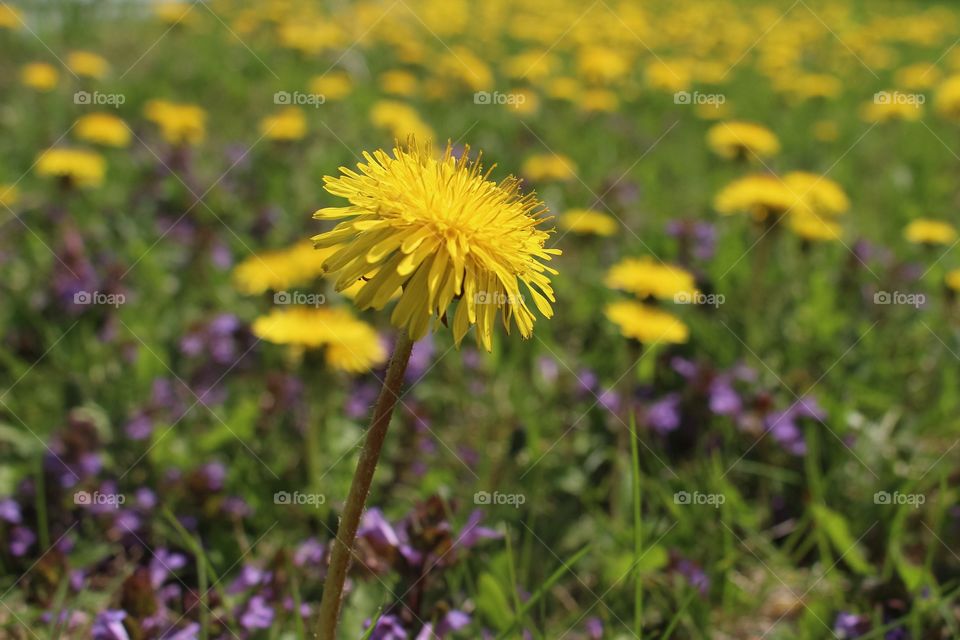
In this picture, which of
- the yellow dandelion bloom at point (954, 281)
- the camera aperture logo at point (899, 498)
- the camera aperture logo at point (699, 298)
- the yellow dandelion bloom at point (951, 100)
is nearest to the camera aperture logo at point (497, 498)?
the camera aperture logo at point (699, 298)

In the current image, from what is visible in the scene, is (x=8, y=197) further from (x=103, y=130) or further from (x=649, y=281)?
(x=649, y=281)

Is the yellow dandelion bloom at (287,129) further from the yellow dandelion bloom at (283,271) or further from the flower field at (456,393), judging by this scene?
the yellow dandelion bloom at (283,271)

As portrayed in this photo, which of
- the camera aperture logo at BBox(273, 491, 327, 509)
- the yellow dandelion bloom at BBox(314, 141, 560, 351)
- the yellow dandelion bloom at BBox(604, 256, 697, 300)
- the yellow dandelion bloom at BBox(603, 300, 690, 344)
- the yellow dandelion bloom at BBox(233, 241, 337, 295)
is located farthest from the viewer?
the yellow dandelion bloom at BBox(233, 241, 337, 295)

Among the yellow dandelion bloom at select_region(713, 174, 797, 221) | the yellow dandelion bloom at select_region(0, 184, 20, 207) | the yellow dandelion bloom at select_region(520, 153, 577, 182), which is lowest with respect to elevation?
the yellow dandelion bloom at select_region(713, 174, 797, 221)

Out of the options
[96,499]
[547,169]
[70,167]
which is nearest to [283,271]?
[96,499]

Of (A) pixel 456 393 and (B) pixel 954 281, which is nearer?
(A) pixel 456 393

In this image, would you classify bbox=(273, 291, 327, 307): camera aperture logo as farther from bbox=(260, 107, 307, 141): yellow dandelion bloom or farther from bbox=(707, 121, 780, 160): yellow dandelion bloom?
bbox=(707, 121, 780, 160): yellow dandelion bloom

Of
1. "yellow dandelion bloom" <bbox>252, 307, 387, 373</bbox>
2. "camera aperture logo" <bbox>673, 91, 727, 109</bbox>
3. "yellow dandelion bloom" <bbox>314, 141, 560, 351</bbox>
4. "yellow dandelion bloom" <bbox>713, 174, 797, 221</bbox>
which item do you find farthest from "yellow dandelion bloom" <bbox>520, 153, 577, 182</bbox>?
"yellow dandelion bloom" <bbox>314, 141, 560, 351</bbox>
